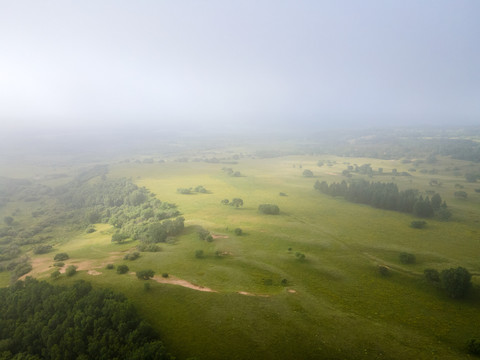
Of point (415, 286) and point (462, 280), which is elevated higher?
point (462, 280)

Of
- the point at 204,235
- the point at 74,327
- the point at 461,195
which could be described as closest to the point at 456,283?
the point at 204,235

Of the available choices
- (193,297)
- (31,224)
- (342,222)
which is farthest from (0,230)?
(342,222)

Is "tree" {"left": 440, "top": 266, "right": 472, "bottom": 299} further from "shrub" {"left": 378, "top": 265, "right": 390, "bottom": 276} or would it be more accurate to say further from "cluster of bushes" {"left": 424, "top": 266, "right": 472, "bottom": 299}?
"shrub" {"left": 378, "top": 265, "right": 390, "bottom": 276}

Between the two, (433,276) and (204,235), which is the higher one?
(204,235)

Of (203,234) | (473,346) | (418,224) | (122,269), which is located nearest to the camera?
(473,346)

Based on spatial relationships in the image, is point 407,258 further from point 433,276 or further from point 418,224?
point 418,224

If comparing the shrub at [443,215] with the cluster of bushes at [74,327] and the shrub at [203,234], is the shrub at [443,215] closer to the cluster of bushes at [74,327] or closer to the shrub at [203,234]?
the shrub at [203,234]

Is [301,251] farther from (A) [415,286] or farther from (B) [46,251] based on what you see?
(B) [46,251]
